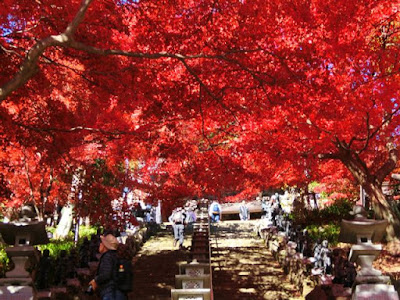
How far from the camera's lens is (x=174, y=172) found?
1931cm

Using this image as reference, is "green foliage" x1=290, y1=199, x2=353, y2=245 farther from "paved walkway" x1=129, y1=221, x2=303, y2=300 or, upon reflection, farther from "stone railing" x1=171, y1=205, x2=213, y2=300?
"stone railing" x1=171, y1=205, x2=213, y2=300

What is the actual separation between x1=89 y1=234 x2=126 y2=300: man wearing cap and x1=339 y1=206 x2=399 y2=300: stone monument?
147 inches

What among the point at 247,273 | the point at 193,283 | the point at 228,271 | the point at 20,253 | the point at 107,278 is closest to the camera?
the point at 107,278

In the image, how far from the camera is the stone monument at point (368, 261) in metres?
7.32

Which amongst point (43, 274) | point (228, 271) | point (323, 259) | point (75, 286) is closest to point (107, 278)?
point (43, 274)

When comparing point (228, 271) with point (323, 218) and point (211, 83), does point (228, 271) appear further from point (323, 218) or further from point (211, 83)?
point (323, 218)

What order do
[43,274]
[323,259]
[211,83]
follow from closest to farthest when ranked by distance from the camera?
[43,274] → [323,259] → [211,83]

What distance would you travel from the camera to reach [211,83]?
10.5m

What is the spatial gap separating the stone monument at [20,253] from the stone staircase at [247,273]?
4.68m

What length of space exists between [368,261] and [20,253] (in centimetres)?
540

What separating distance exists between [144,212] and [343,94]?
497 inches

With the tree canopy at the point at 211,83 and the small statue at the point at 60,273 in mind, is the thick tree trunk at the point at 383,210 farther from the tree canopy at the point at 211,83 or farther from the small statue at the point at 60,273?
the small statue at the point at 60,273

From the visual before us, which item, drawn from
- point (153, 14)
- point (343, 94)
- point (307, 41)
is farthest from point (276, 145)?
point (153, 14)

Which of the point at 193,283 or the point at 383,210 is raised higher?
the point at 383,210
